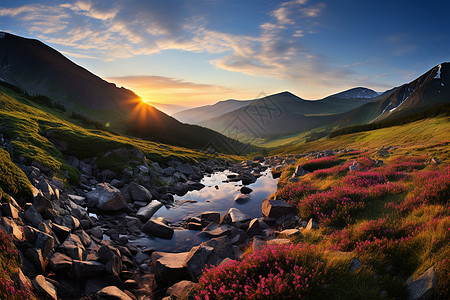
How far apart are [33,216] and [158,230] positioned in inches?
229

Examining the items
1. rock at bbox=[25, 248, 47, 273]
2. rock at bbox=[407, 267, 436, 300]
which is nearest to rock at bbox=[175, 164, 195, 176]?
rock at bbox=[25, 248, 47, 273]

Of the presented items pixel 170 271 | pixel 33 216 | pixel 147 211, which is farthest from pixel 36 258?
pixel 147 211

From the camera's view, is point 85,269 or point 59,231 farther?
point 59,231

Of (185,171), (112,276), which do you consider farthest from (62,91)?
(112,276)

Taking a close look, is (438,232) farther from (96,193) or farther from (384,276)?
(96,193)

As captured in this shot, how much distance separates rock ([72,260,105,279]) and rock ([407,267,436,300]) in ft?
28.0

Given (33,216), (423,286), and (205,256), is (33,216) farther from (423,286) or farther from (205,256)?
(423,286)

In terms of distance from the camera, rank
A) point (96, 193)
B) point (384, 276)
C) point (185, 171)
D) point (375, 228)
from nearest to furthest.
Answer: point (384, 276)
point (375, 228)
point (96, 193)
point (185, 171)

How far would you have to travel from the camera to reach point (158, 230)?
42.0ft

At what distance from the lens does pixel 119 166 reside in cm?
2378

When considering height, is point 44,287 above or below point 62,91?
below

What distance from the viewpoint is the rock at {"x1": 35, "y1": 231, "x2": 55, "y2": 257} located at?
7.20 meters

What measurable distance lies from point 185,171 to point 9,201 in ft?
84.7

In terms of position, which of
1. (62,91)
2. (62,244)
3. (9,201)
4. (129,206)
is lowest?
(129,206)
